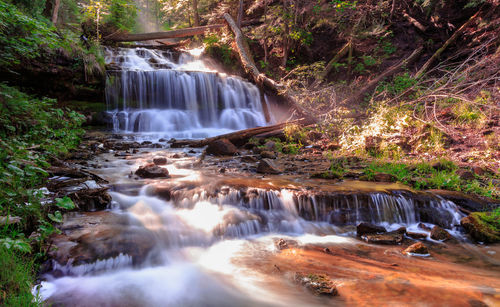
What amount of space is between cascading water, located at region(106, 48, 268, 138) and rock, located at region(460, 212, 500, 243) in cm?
887

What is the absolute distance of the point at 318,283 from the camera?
266 centimetres

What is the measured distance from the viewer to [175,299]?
2.58 meters

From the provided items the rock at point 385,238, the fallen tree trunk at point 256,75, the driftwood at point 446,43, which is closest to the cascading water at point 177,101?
the fallen tree trunk at point 256,75

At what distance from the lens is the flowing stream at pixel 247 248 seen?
8.34 ft

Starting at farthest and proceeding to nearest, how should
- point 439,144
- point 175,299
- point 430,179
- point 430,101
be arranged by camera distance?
point 430,101, point 439,144, point 430,179, point 175,299

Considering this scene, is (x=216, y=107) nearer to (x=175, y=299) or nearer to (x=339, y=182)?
(x=339, y=182)

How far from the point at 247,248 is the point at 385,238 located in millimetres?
1961

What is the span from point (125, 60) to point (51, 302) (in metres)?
14.9

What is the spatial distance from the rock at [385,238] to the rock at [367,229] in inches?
3.4

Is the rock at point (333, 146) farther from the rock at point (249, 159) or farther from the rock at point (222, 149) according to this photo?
the rock at point (222, 149)

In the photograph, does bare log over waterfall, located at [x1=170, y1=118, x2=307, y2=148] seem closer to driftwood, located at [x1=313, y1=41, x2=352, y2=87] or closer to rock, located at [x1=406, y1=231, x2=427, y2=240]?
driftwood, located at [x1=313, y1=41, x2=352, y2=87]

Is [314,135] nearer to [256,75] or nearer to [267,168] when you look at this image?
[267,168]

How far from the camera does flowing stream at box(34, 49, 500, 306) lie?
2543mm

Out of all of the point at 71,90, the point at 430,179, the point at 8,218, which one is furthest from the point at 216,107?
the point at 8,218
